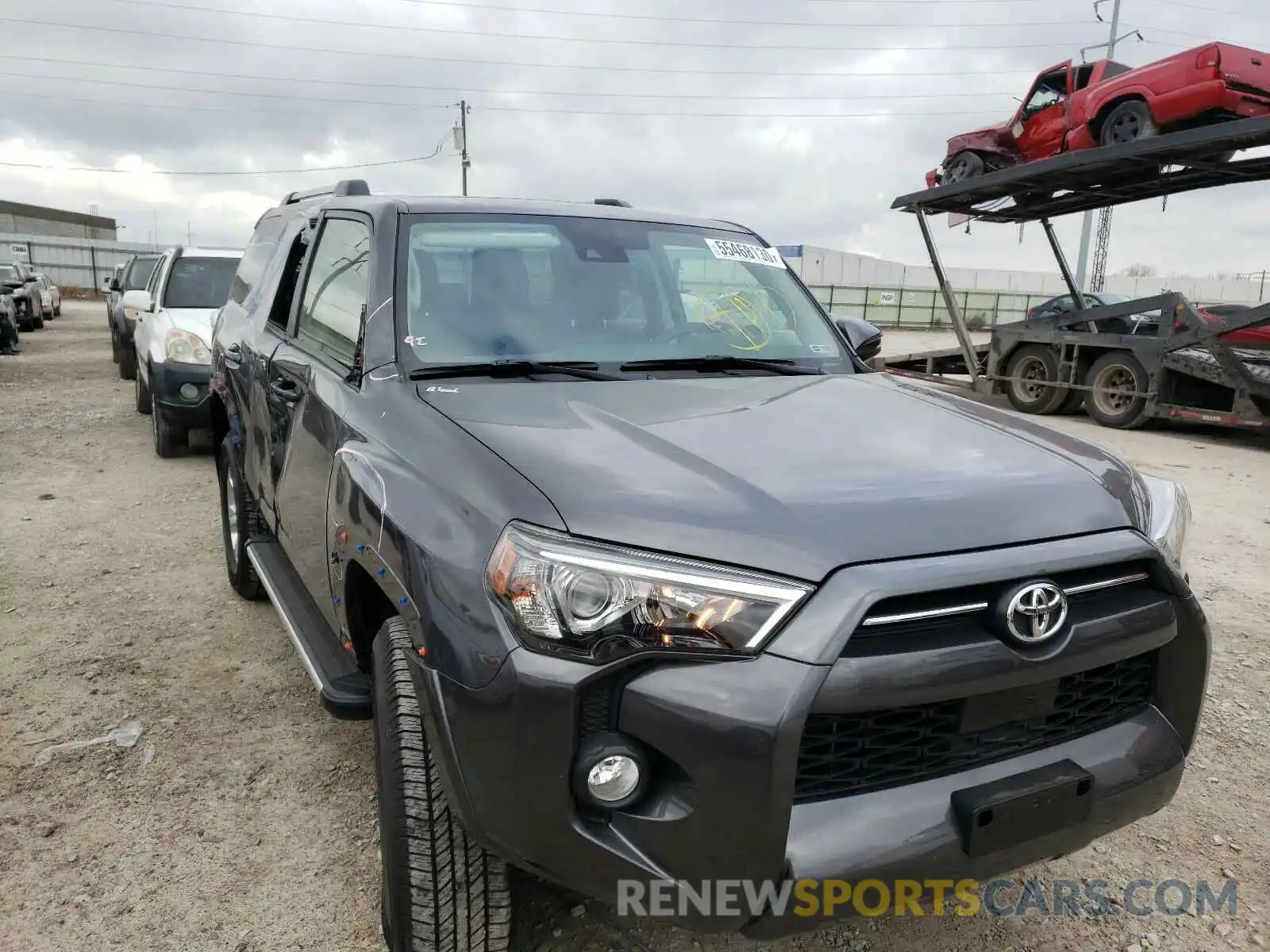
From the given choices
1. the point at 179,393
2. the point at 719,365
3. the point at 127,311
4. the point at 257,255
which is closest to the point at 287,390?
the point at 719,365

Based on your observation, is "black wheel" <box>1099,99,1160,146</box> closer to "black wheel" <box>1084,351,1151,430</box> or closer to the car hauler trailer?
the car hauler trailer

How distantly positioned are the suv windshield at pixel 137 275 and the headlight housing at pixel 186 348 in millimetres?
7673

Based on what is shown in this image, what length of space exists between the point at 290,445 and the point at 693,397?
146 cm

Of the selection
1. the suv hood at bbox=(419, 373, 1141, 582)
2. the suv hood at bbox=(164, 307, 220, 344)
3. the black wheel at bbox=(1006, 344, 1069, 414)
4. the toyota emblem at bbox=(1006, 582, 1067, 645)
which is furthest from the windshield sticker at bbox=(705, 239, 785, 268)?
the black wheel at bbox=(1006, 344, 1069, 414)

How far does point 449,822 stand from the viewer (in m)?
1.93

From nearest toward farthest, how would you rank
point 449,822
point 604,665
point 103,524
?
1. point 604,665
2. point 449,822
3. point 103,524

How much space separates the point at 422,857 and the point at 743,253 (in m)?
2.48

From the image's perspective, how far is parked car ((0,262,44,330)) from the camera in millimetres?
20734

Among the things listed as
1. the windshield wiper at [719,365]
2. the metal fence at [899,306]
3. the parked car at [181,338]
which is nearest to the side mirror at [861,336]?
the windshield wiper at [719,365]

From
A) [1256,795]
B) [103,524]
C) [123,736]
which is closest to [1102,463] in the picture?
[1256,795]

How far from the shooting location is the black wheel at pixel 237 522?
166 inches

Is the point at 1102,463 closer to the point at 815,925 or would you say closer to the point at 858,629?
the point at 858,629

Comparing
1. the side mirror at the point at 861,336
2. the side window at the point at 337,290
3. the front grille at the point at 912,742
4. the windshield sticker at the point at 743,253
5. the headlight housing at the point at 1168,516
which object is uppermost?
the windshield sticker at the point at 743,253

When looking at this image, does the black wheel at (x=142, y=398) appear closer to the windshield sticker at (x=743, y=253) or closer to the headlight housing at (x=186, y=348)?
the headlight housing at (x=186, y=348)
